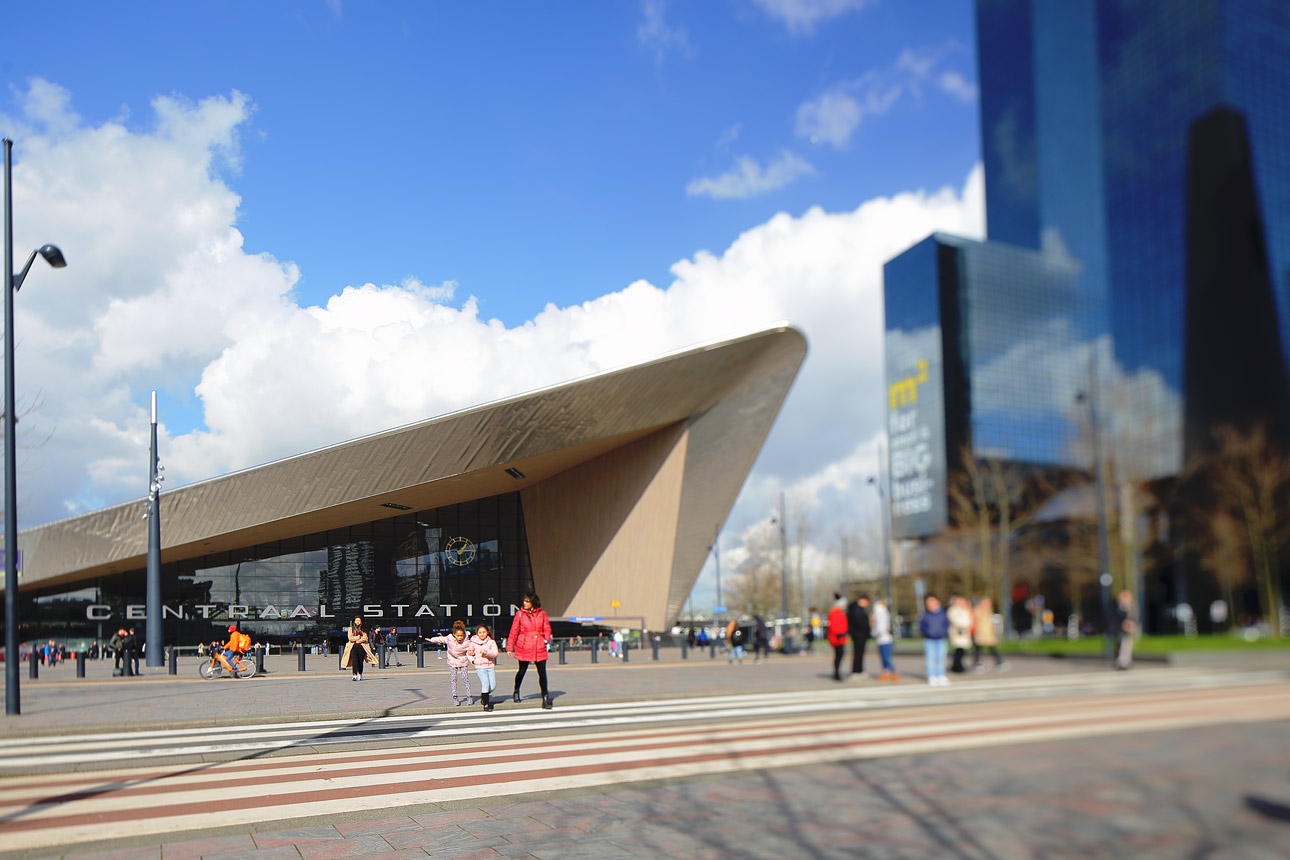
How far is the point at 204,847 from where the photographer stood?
5344 mm

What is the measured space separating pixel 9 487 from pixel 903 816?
1654 cm

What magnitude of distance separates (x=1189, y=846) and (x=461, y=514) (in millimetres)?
22551

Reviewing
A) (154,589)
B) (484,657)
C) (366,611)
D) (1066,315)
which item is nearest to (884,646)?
(484,657)

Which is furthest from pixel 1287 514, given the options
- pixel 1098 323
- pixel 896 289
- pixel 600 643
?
pixel 1098 323

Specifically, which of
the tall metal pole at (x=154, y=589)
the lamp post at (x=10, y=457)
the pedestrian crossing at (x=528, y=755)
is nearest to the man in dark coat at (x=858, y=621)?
the pedestrian crossing at (x=528, y=755)

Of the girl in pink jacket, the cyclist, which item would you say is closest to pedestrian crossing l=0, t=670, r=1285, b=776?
the girl in pink jacket

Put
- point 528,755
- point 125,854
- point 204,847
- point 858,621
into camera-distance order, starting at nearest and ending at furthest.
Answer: point 125,854, point 204,847, point 528,755, point 858,621

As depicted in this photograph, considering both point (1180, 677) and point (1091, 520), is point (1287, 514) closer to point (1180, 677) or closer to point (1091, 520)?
point (1091, 520)

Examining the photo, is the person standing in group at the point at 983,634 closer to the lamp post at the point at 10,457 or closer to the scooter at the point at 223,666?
the scooter at the point at 223,666

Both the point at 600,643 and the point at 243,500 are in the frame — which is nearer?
the point at 243,500

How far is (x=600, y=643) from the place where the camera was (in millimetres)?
31734

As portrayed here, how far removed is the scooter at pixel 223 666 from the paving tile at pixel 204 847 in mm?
10240

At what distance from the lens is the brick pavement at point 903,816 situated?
184cm

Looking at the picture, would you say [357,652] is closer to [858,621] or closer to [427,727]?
[427,727]
